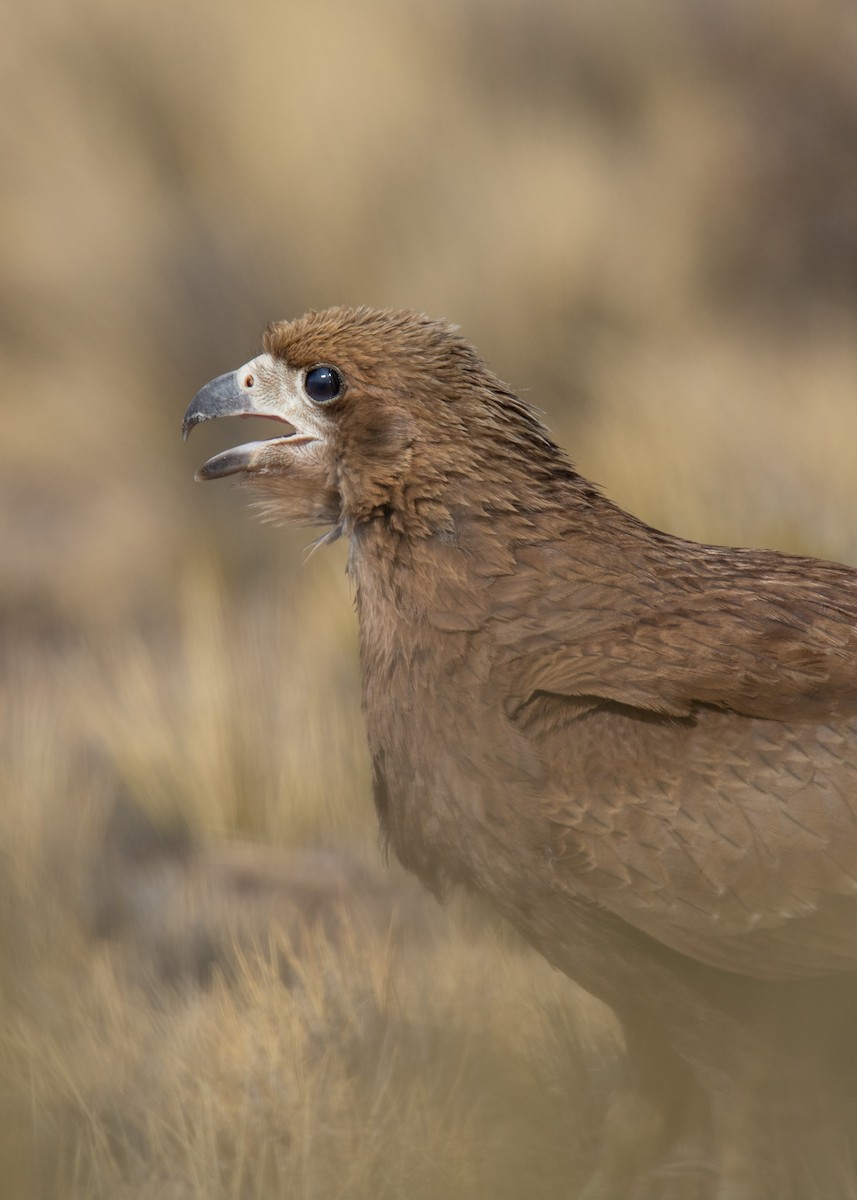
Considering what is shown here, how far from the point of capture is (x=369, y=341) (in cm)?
381

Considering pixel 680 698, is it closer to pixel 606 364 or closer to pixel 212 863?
pixel 212 863

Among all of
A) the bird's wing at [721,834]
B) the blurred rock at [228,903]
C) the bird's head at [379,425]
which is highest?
the bird's head at [379,425]

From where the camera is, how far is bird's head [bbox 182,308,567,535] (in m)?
3.64

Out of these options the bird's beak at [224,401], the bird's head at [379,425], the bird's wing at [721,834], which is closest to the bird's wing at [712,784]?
the bird's wing at [721,834]

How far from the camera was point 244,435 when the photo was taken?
8680 mm

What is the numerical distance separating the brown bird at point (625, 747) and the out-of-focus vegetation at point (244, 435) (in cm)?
50

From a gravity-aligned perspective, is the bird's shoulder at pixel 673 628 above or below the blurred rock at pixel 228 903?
above

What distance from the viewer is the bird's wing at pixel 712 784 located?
3053 millimetres

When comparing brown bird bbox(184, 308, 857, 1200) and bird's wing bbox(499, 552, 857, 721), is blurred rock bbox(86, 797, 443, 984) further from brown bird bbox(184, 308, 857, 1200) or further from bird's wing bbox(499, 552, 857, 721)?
bird's wing bbox(499, 552, 857, 721)

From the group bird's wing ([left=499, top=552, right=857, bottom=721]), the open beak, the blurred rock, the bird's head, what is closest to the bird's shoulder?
bird's wing ([left=499, top=552, right=857, bottom=721])

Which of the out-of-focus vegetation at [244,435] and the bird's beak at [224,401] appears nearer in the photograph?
the out-of-focus vegetation at [244,435]

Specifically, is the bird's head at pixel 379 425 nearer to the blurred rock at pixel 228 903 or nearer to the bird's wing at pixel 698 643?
the bird's wing at pixel 698 643

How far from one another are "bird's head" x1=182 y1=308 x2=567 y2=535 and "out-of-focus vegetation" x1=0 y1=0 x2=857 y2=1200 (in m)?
1.27

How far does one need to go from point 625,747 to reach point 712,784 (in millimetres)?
193
